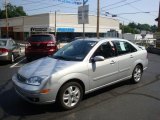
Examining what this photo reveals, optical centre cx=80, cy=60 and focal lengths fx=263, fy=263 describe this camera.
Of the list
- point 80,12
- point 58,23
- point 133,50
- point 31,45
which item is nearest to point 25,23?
point 58,23

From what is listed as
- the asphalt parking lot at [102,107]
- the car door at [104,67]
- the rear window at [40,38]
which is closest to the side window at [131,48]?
the car door at [104,67]

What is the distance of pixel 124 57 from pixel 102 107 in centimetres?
206

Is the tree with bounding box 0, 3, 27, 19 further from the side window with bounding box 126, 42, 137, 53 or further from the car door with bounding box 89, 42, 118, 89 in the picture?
the car door with bounding box 89, 42, 118, 89

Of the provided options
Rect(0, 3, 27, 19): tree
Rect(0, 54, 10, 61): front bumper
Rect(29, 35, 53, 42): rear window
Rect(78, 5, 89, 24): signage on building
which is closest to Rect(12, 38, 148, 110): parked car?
Rect(0, 54, 10, 61): front bumper

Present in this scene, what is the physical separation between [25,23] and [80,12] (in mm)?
43725

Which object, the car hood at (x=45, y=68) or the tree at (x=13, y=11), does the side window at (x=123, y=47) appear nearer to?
the car hood at (x=45, y=68)

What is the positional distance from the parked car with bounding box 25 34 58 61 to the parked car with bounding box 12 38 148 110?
21.3ft

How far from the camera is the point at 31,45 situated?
45.1 ft

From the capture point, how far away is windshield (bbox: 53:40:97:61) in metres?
6.44

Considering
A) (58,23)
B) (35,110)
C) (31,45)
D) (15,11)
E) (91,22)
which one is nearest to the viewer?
(35,110)

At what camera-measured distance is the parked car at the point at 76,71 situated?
17.8 ft

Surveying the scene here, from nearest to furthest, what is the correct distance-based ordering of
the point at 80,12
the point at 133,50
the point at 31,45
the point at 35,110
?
the point at 35,110
the point at 133,50
the point at 31,45
the point at 80,12

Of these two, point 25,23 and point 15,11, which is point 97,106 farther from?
point 15,11

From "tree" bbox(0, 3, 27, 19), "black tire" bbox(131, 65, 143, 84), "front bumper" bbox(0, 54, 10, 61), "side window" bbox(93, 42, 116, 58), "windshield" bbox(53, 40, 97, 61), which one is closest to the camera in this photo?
"windshield" bbox(53, 40, 97, 61)
